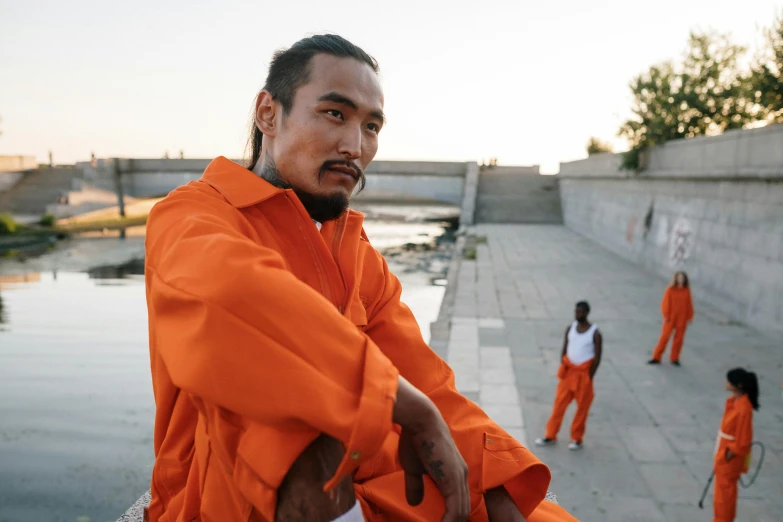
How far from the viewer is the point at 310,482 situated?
988 millimetres

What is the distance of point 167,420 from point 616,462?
5086 millimetres

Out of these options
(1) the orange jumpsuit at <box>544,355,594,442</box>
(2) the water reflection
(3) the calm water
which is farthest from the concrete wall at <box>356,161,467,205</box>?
(1) the orange jumpsuit at <box>544,355,594,442</box>

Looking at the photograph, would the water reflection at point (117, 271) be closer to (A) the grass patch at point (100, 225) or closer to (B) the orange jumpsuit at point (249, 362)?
(A) the grass patch at point (100, 225)

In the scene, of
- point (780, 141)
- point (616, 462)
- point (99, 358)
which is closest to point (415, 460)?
point (616, 462)

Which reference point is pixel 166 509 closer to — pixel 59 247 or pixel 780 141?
pixel 780 141

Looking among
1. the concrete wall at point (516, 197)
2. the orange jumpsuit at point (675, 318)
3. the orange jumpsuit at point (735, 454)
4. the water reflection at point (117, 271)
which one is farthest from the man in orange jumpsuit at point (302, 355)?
the concrete wall at point (516, 197)

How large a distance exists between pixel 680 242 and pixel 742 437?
10597 mm

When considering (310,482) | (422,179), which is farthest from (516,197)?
(310,482)

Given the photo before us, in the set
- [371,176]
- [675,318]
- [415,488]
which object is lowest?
[675,318]

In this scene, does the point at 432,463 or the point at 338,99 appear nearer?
the point at 432,463

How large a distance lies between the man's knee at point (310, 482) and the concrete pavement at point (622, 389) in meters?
4.22

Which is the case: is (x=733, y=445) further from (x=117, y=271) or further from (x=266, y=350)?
(x=117, y=271)

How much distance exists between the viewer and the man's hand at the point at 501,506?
142cm

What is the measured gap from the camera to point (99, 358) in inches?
370
